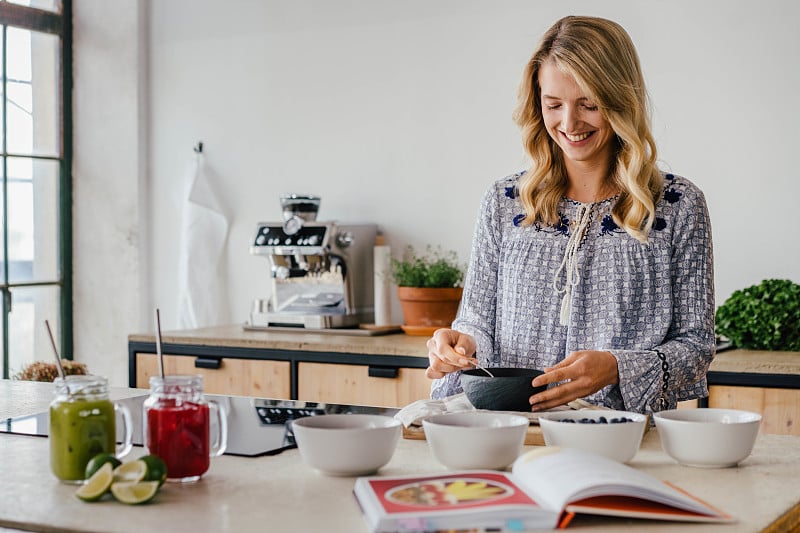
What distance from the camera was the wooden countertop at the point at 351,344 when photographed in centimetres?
290

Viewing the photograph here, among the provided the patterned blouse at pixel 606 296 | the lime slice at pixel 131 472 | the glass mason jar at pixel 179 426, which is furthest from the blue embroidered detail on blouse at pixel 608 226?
the lime slice at pixel 131 472

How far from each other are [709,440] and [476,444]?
331 millimetres

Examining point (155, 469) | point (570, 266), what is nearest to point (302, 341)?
point (570, 266)

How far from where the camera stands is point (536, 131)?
2238mm

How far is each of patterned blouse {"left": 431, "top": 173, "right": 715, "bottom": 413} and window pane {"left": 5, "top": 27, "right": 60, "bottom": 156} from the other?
301 cm

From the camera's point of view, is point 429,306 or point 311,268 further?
point 311,268

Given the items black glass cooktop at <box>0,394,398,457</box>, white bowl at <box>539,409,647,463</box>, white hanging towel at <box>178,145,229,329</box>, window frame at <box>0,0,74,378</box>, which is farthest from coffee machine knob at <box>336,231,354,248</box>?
white bowl at <box>539,409,647,463</box>

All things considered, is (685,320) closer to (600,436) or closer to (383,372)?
(600,436)

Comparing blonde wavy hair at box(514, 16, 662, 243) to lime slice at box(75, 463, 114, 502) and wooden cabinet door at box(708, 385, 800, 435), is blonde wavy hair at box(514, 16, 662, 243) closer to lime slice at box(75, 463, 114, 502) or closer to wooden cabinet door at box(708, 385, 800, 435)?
wooden cabinet door at box(708, 385, 800, 435)

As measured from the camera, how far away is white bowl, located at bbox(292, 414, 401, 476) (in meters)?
1.34

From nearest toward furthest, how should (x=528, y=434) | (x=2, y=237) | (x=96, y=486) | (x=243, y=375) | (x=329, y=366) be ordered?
(x=96, y=486)
(x=528, y=434)
(x=329, y=366)
(x=243, y=375)
(x=2, y=237)

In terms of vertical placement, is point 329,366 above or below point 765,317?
below

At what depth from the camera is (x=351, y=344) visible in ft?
11.4

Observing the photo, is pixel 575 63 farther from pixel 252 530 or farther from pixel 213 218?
pixel 213 218
